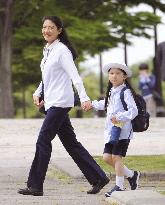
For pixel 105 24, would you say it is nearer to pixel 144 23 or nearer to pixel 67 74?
pixel 144 23

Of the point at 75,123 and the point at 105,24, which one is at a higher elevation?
the point at 105,24

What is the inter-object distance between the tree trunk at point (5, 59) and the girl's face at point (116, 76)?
75.8 ft

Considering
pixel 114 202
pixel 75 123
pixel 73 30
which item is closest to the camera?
pixel 114 202

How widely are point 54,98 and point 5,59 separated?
23.7 m

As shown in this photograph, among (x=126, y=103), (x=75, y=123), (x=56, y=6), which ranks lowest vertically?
(x=75, y=123)

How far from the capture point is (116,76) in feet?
29.3

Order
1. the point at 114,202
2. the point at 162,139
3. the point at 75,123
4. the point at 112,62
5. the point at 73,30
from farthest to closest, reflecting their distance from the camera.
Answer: the point at 73,30
the point at 75,123
the point at 162,139
the point at 112,62
the point at 114,202

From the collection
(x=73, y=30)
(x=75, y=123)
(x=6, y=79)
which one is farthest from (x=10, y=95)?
(x=75, y=123)

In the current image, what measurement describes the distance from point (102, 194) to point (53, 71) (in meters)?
1.35

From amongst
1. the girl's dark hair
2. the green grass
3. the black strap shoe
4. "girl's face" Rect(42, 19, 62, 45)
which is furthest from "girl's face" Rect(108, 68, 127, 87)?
the green grass

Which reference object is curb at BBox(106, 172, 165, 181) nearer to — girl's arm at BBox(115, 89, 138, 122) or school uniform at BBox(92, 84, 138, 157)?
school uniform at BBox(92, 84, 138, 157)

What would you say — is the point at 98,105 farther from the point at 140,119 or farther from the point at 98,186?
the point at 98,186

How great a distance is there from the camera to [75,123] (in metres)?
24.2

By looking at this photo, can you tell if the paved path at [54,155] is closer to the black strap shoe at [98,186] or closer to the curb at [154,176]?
the black strap shoe at [98,186]
